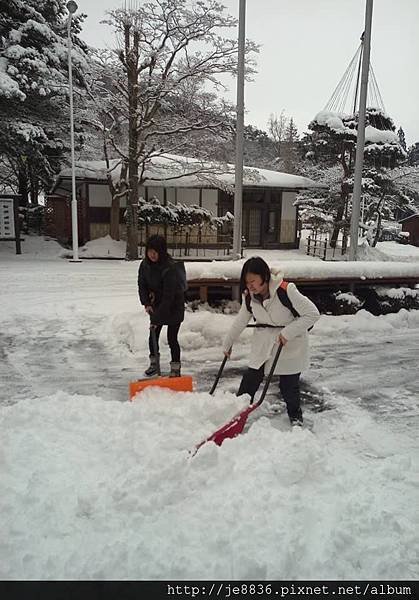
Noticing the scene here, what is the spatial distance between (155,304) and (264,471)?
254 centimetres

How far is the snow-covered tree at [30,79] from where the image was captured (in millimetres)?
15273

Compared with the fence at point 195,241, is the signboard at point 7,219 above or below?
above

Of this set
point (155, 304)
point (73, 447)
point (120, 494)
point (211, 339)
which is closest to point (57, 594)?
point (120, 494)

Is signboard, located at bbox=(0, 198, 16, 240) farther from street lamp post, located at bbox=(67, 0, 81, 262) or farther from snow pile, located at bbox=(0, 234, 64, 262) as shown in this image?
street lamp post, located at bbox=(67, 0, 81, 262)

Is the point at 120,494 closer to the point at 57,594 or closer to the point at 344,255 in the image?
the point at 57,594

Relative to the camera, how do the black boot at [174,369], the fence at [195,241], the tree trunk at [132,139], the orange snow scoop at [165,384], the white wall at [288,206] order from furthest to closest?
1. the white wall at [288,206]
2. the fence at [195,241]
3. the tree trunk at [132,139]
4. the black boot at [174,369]
5. the orange snow scoop at [165,384]

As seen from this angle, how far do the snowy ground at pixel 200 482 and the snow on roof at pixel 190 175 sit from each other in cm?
1319

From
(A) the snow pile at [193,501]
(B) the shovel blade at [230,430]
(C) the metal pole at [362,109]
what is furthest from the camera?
(C) the metal pole at [362,109]

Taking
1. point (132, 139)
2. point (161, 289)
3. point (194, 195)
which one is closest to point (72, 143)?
point (132, 139)

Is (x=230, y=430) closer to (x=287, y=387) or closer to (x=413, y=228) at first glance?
(x=287, y=387)

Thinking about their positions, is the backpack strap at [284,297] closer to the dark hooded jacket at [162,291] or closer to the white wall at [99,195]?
the dark hooded jacket at [162,291]

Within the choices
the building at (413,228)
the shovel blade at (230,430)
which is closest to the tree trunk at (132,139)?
the shovel blade at (230,430)

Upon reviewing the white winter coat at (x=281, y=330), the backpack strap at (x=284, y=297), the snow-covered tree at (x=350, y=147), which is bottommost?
the white winter coat at (x=281, y=330)

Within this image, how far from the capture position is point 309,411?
451cm
